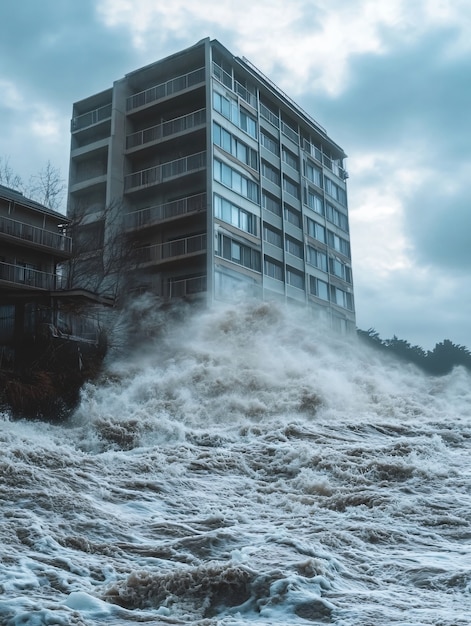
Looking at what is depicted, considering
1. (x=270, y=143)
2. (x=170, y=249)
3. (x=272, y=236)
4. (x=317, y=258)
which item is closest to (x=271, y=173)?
(x=270, y=143)

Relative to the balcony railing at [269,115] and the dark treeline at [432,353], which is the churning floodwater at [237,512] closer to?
the balcony railing at [269,115]

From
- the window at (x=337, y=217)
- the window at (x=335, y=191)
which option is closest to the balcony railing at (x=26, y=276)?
the window at (x=337, y=217)

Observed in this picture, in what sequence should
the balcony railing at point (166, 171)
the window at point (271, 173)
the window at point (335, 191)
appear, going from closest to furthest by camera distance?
the balcony railing at point (166, 171)
the window at point (271, 173)
the window at point (335, 191)

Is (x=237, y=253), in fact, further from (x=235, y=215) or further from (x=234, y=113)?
(x=234, y=113)

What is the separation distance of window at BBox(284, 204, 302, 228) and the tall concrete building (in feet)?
0.27

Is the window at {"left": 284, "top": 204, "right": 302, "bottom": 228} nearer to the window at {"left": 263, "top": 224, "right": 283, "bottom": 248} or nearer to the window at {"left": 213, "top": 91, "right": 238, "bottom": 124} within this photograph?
the window at {"left": 263, "top": 224, "right": 283, "bottom": 248}

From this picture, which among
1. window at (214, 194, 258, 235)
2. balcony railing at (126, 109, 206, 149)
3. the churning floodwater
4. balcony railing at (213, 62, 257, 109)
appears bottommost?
the churning floodwater

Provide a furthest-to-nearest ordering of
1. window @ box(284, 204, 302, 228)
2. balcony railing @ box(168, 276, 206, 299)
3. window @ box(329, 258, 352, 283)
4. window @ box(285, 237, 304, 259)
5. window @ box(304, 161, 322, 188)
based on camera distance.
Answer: window @ box(329, 258, 352, 283)
window @ box(304, 161, 322, 188)
window @ box(284, 204, 302, 228)
window @ box(285, 237, 304, 259)
balcony railing @ box(168, 276, 206, 299)

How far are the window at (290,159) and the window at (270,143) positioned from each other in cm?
112

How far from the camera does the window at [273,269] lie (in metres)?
36.8

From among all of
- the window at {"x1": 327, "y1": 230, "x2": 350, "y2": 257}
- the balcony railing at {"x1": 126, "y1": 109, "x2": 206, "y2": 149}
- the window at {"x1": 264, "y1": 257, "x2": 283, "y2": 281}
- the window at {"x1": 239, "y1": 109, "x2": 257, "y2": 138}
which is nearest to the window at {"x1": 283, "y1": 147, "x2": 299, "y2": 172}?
the window at {"x1": 239, "y1": 109, "x2": 257, "y2": 138}

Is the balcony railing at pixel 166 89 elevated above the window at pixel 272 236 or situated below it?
above

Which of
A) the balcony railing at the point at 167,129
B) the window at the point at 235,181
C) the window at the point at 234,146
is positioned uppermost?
the balcony railing at the point at 167,129

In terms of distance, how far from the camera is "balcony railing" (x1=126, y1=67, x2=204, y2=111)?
113ft
